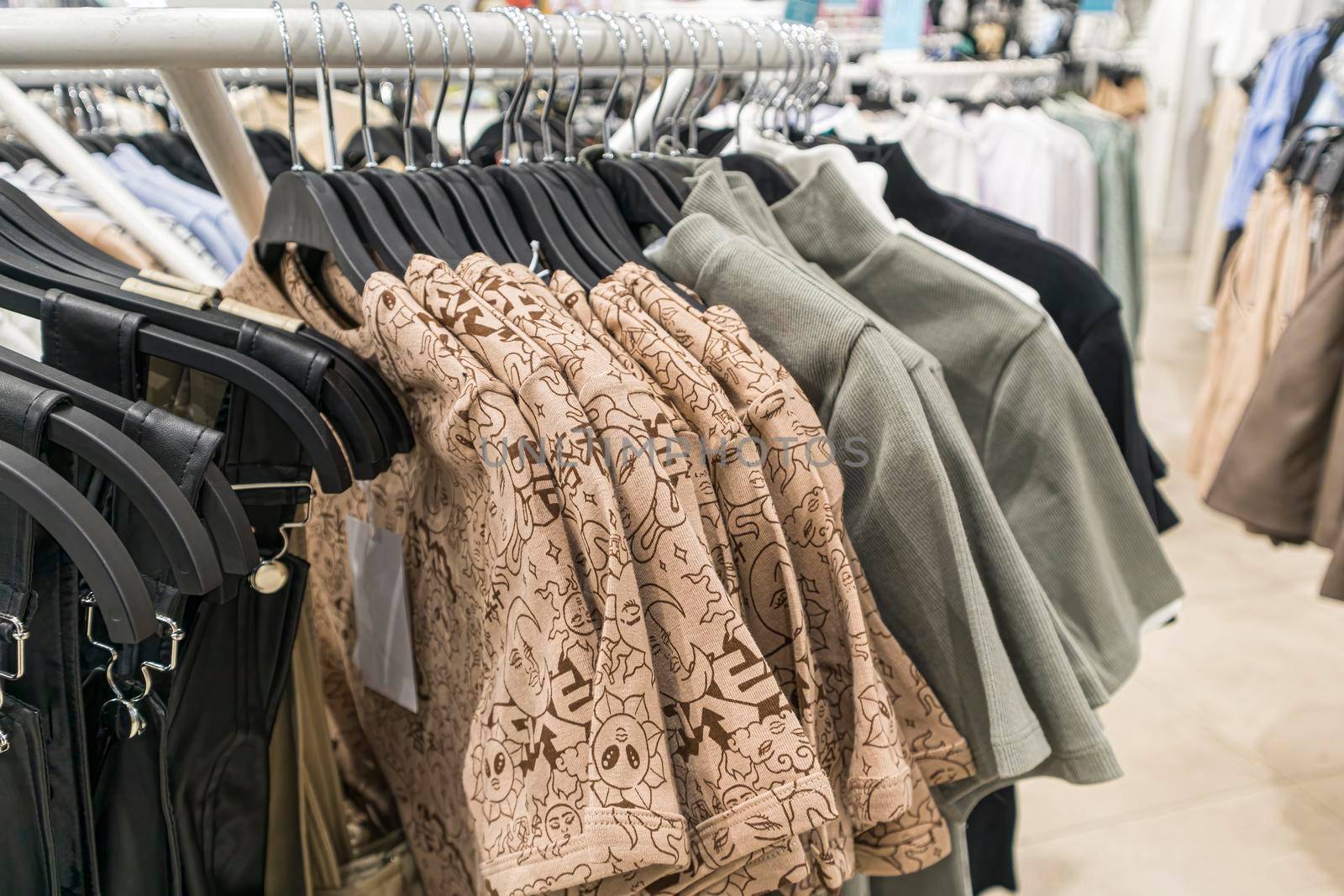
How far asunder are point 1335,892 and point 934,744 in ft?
4.01

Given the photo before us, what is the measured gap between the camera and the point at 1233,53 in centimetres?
405

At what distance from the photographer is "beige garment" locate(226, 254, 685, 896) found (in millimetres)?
530

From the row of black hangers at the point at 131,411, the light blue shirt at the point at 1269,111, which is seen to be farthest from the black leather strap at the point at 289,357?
the light blue shirt at the point at 1269,111

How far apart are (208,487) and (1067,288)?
31.1 inches

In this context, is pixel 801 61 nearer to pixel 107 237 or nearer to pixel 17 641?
pixel 107 237

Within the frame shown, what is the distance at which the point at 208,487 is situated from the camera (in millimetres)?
500

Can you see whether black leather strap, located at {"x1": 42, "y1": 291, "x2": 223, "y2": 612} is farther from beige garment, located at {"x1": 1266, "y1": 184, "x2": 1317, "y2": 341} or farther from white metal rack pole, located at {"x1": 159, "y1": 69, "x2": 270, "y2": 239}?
beige garment, located at {"x1": 1266, "y1": 184, "x2": 1317, "y2": 341}

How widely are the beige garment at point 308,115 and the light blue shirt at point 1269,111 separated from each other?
243cm

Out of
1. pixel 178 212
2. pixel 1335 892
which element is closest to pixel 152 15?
pixel 178 212

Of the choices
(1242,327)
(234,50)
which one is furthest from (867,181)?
(1242,327)

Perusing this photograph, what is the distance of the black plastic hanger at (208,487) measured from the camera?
19.8 inches

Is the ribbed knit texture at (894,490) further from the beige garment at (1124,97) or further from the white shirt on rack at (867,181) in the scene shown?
the beige garment at (1124,97)

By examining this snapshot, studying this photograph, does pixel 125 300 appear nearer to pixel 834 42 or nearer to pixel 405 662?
pixel 405 662

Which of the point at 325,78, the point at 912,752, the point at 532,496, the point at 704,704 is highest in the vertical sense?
the point at 325,78
